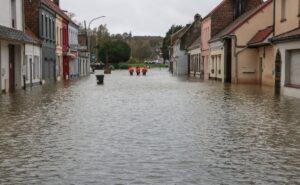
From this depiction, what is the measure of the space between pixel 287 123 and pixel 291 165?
5.74m

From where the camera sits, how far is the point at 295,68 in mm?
25547

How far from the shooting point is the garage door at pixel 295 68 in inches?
990

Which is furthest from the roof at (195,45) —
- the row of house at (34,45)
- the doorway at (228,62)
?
the doorway at (228,62)

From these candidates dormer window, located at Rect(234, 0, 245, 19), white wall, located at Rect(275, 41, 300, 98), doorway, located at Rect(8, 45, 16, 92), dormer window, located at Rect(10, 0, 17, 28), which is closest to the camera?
white wall, located at Rect(275, 41, 300, 98)

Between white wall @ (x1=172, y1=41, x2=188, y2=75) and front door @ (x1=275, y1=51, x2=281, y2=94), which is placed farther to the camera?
white wall @ (x1=172, y1=41, x2=188, y2=75)

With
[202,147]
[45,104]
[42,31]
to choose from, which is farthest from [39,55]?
[202,147]

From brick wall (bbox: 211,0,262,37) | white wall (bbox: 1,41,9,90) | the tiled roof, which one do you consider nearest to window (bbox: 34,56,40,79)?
white wall (bbox: 1,41,9,90)

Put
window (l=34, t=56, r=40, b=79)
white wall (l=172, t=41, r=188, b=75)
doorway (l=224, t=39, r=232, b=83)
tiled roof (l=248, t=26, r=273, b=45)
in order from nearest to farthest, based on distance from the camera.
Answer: tiled roof (l=248, t=26, r=273, b=45) → window (l=34, t=56, r=40, b=79) → doorway (l=224, t=39, r=232, b=83) → white wall (l=172, t=41, r=188, b=75)

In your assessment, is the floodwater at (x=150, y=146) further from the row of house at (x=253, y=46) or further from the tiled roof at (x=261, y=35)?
the tiled roof at (x=261, y=35)

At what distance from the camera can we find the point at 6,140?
11250mm

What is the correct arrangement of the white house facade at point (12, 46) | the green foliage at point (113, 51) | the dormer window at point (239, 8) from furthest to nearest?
the green foliage at point (113, 51), the dormer window at point (239, 8), the white house facade at point (12, 46)

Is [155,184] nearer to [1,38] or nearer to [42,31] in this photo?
[1,38]

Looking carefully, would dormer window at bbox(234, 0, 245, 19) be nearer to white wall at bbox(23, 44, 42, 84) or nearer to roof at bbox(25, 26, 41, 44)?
roof at bbox(25, 26, 41, 44)

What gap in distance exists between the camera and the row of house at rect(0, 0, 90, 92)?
29.0 m
